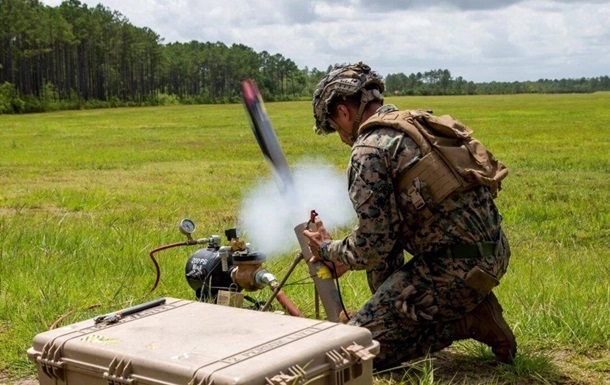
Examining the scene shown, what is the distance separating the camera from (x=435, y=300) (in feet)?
13.9

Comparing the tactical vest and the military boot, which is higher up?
the tactical vest

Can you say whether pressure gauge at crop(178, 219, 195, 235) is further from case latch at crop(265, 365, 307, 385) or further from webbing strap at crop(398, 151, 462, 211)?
case latch at crop(265, 365, 307, 385)

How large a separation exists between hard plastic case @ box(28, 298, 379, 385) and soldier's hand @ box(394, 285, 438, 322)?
1.04 m

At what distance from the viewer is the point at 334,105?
4.32 metres

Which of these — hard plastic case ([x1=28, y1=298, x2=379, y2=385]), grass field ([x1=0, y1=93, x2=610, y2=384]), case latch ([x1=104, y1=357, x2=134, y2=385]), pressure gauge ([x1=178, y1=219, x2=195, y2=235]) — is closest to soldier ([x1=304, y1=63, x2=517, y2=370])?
grass field ([x1=0, y1=93, x2=610, y2=384])

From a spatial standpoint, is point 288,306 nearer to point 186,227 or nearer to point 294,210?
point 294,210

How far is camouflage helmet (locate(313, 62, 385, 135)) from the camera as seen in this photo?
13.9ft

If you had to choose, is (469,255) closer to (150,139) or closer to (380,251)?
(380,251)

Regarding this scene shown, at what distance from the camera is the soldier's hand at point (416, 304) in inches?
167

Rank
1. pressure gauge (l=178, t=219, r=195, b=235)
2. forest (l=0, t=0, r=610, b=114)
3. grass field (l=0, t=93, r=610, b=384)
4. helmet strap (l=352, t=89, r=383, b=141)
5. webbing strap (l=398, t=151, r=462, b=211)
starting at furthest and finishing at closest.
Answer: forest (l=0, t=0, r=610, b=114)
pressure gauge (l=178, t=219, r=195, b=235)
grass field (l=0, t=93, r=610, b=384)
helmet strap (l=352, t=89, r=383, b=141)
webbing strap (l=398, t=151, r=462, b=211)

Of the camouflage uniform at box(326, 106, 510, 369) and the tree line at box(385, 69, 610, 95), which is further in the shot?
the tree line at box(385, 69, 610, 95)

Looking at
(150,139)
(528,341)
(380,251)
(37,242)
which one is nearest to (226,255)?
(380,251)

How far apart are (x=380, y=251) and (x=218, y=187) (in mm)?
11107

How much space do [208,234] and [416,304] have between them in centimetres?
503
